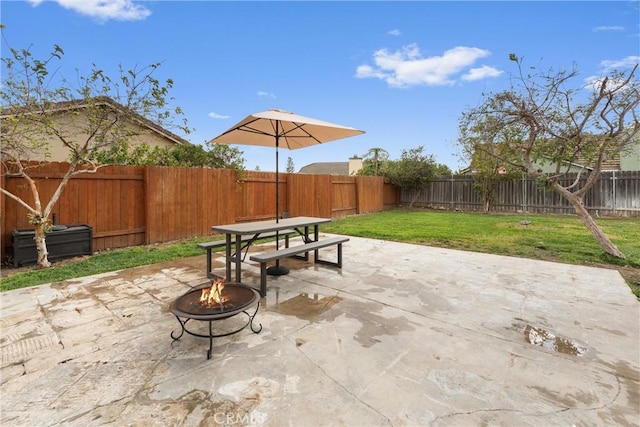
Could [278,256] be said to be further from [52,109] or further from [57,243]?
[52,109]

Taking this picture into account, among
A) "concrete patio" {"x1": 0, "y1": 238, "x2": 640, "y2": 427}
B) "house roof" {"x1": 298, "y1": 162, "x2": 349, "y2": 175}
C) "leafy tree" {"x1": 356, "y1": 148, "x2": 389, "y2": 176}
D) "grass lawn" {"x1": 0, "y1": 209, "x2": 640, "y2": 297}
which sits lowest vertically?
"concrete patio" {"x1": 0, "y1": 238, "x2": 640, "y2": 427}

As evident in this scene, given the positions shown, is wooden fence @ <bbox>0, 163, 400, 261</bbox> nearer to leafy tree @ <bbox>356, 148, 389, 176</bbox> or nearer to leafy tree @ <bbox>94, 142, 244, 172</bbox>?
leafy tree @ <bbox>94, 142, 244, 172</bbox>

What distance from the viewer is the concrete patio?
1706 mm

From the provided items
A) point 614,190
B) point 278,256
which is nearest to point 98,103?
point 278,256

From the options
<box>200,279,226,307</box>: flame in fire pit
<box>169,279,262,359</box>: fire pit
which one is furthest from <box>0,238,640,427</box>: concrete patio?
<box>200,279,226,307</box>: flame in fire pit

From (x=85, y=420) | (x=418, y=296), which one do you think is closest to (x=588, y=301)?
(x=418, y=296)

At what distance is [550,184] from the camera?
6.01m

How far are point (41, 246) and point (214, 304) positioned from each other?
14.3 ft

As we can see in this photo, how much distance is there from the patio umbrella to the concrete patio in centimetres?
186

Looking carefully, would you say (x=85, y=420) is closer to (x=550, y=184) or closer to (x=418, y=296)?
(x=418, y=296)

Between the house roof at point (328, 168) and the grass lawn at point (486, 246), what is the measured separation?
3152 cm

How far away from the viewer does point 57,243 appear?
507cm

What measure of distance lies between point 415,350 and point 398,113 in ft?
45.7

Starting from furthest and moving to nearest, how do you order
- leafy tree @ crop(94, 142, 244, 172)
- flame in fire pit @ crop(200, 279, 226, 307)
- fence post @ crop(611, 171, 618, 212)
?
1. fence post @ crop(611, 171, 618, 212)
2. leafy tree @ crop(94, 142, 244, 172)
3. flame in fire pit @ crop(200, 279, 226, 307)
